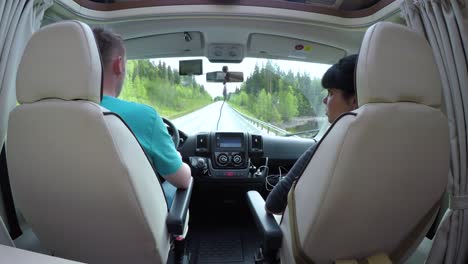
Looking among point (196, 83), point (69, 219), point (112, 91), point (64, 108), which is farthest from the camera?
point (196, 83)

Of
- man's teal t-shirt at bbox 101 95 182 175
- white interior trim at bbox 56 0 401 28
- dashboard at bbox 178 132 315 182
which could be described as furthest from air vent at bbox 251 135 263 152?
man's teal t-shirt at bbox 101 95 182 175

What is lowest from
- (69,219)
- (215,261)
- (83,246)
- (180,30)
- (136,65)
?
(215,261)

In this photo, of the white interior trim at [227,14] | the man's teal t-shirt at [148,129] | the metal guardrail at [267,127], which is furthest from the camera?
the metal guardrail at [267,127]

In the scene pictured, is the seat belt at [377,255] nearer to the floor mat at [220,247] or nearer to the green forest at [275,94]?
the floor mat at [220,247]

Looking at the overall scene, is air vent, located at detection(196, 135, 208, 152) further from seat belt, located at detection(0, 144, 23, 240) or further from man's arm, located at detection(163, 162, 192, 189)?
seat belt, located at detection(0, 144, 23, 240)

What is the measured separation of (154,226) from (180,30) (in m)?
1.86

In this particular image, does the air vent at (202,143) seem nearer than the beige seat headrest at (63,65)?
No

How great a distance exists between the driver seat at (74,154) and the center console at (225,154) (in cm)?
150

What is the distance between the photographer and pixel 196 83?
9.71 ft

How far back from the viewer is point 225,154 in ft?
8.74

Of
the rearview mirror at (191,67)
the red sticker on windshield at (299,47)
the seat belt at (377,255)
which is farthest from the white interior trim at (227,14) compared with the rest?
the seat belt at (377,255)

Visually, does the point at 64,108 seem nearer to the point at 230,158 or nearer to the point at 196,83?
the point at 230,158

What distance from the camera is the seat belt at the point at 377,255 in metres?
1.13

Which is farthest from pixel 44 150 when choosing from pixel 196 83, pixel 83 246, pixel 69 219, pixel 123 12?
pixel 196 83
